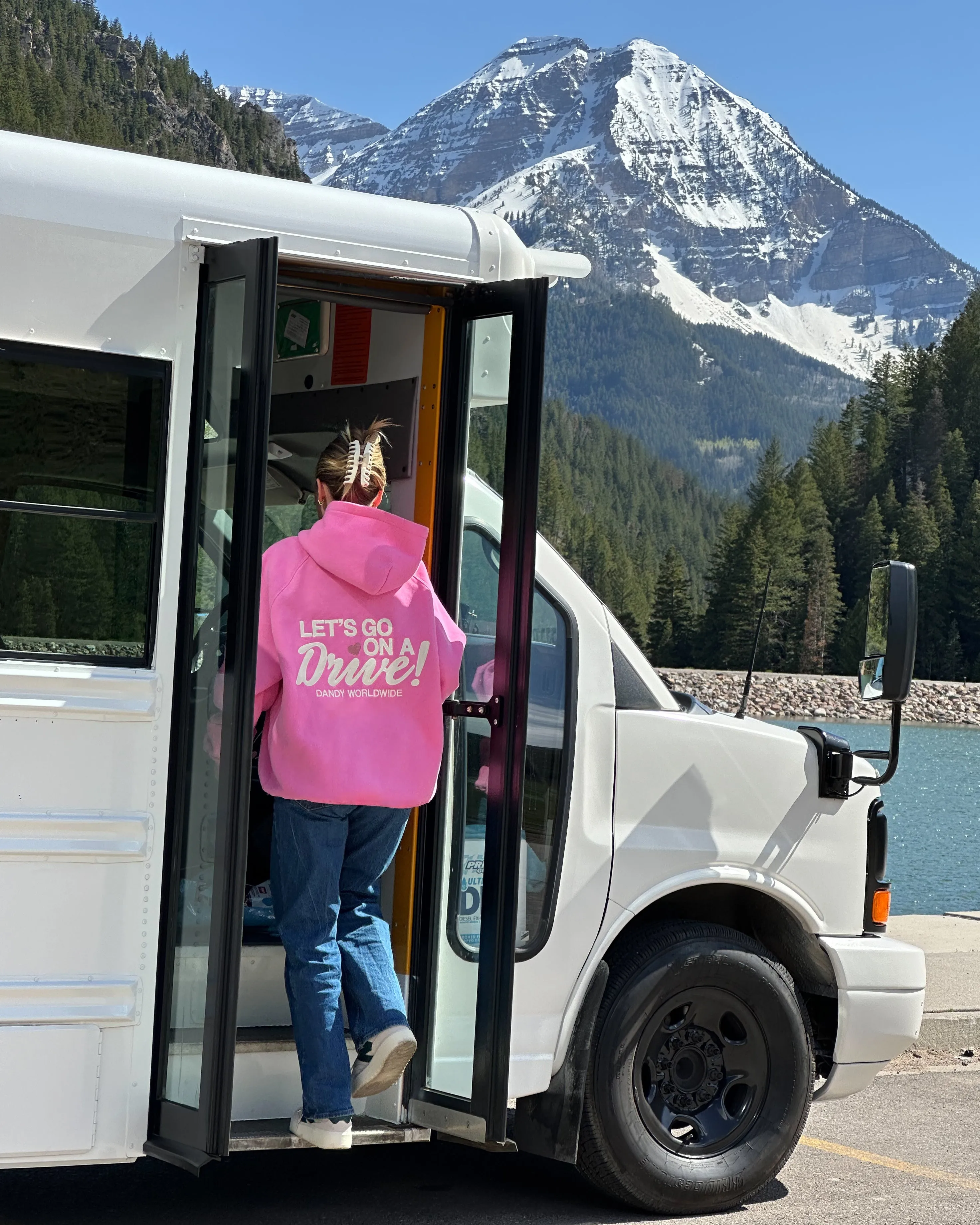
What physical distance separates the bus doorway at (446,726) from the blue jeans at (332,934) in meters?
0.18

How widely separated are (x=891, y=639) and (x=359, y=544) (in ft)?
5.15

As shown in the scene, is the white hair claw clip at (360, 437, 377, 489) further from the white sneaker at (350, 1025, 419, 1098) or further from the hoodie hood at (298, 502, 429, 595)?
the white sneaker at (350, 1025, 419, 1098)

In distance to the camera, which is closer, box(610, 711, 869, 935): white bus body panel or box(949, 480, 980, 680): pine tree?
box(610, 711, 869, 935): white bus body panel

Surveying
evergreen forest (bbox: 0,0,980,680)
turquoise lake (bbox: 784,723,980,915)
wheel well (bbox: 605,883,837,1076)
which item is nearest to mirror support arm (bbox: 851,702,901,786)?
wheel well (bbox: 605,883,837,1076)

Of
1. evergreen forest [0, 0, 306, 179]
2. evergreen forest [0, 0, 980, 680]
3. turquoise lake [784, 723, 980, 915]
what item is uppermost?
evergreen forest [0, 0, 306, 179]

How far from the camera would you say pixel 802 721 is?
101250mm

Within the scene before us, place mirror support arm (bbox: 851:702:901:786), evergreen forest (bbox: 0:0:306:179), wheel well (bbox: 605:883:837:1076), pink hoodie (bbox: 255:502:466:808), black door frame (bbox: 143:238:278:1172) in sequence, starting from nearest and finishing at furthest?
black door frame (bbox: 143:238:278:1172), pink hoodie (bbox: 255:502:466:808), mirror support arm (bbox: 851:702:901:786), wheel well (bbox: 605:883:837:1076), evergreen forest (bbox: 0:0:306:179)

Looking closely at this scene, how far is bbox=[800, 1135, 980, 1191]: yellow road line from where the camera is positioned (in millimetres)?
4883

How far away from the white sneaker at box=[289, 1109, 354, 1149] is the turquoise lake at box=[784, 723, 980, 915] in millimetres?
4131

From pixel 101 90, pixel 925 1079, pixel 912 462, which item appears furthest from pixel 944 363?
pixel 925 1079

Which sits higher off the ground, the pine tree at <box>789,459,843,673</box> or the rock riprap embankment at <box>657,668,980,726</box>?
the pine tree at <box>789,459,843,673</box>

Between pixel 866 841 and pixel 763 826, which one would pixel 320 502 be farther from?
pixel 866 841

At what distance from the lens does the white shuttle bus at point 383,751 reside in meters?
3.49

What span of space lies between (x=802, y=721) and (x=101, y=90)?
306ft
